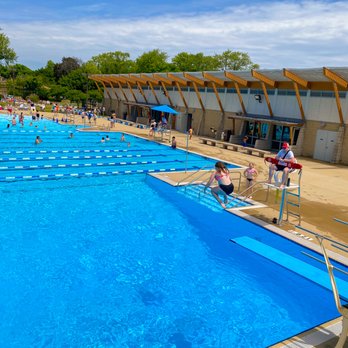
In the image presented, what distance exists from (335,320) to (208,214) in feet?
19.0

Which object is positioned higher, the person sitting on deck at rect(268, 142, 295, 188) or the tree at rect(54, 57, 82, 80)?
the tree at rect(54, 57, 82, 80)

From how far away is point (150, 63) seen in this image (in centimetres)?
7169

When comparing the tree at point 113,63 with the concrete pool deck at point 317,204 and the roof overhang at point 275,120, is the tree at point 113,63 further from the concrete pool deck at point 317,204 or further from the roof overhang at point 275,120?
the concrete pool deck at point 317,204

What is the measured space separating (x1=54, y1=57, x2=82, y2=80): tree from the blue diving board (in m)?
78.4

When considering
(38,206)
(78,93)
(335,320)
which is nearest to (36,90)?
(78,93)

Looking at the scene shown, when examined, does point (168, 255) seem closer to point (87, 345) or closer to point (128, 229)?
point (128, 229)

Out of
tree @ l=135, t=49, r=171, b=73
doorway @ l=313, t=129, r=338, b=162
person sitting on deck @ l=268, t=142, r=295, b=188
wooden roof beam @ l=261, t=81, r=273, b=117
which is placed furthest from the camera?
tree @ l=135, t=49, r=171, b=73

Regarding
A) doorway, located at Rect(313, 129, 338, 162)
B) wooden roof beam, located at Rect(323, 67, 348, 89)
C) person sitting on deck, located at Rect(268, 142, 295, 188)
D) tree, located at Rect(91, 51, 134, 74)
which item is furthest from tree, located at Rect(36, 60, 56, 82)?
person sitting on deck, located at Rect(268, 142, 295, 188)

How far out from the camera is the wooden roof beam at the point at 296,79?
823 inches

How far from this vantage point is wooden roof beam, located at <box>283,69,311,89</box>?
2091cm

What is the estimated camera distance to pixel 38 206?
11.2 meters

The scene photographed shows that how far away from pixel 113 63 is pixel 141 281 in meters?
71.6

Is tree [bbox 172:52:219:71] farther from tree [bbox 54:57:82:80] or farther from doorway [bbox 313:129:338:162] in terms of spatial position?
doorway [bbox 313:129:338:162]

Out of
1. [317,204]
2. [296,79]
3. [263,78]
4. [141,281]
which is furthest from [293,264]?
[263,78]
